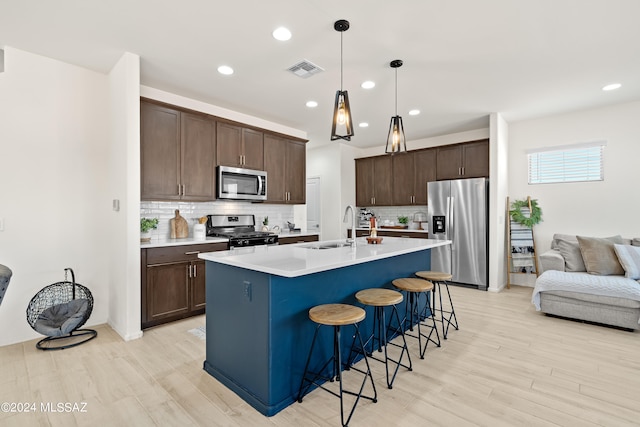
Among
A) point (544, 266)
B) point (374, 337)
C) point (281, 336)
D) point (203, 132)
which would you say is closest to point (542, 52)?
point (544, 266)

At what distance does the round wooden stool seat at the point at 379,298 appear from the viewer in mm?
2137

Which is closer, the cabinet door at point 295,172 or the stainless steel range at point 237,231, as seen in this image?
the stainless steel range at point 237,231

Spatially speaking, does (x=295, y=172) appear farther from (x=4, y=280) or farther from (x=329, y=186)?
(x=4, y=280)

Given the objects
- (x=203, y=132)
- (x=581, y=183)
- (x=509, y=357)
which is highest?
(x=203, y=132)

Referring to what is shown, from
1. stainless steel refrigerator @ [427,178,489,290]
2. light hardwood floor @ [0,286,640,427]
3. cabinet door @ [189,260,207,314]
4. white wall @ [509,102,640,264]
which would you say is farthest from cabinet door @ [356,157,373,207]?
cabinet door @ [189,260,207,314]

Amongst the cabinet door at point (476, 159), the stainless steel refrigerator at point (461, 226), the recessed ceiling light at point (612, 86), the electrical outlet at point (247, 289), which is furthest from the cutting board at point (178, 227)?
the recessed ceiling light at point (612, 86)

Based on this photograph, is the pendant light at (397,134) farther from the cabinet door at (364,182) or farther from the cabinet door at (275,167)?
the cabinet door at (364,182)

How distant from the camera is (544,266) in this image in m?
4.06

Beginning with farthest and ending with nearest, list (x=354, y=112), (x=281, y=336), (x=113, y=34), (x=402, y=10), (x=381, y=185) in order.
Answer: (x=381, y=185) → (x=354, y=112) → (x=113, y=34) → (x=402, y=10) → (x=281, y=336)

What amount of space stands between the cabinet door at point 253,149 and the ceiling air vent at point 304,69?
5.04 feet

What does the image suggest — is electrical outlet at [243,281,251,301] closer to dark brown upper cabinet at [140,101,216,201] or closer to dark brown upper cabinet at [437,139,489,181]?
dark brown upper cabinet at [140,101,216,201]

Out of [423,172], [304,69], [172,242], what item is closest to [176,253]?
[172,242]

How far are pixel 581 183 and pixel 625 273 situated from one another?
1616 mm

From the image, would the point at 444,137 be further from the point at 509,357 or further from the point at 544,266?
the point at 509,357
